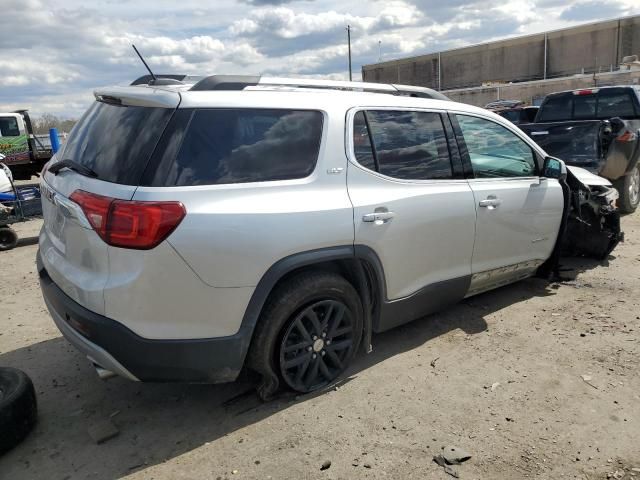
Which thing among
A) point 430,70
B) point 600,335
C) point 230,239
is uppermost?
point 430,70

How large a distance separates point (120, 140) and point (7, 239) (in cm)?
633

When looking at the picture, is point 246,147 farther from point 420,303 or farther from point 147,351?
point 420,303

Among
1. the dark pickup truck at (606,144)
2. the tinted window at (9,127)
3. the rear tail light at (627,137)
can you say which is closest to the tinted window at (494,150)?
the dark pickup truck at (606,144)

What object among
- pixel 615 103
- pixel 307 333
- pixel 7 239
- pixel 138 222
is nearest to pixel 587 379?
pixel 307 333

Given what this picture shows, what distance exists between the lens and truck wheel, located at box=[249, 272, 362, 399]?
117 inches

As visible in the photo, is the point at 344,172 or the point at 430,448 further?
the point at 344,172

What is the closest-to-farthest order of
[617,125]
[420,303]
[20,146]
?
[420,303]
[617,125]
[20,146]

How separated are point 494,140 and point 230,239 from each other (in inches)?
106

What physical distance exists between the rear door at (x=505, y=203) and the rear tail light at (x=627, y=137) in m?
3.80

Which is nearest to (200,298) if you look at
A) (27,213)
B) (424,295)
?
(424,295)

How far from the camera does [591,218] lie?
570 centimetres

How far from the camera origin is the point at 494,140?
441 cm

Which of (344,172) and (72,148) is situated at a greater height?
(72,148)

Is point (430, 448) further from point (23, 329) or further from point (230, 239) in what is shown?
point (23, 329)
